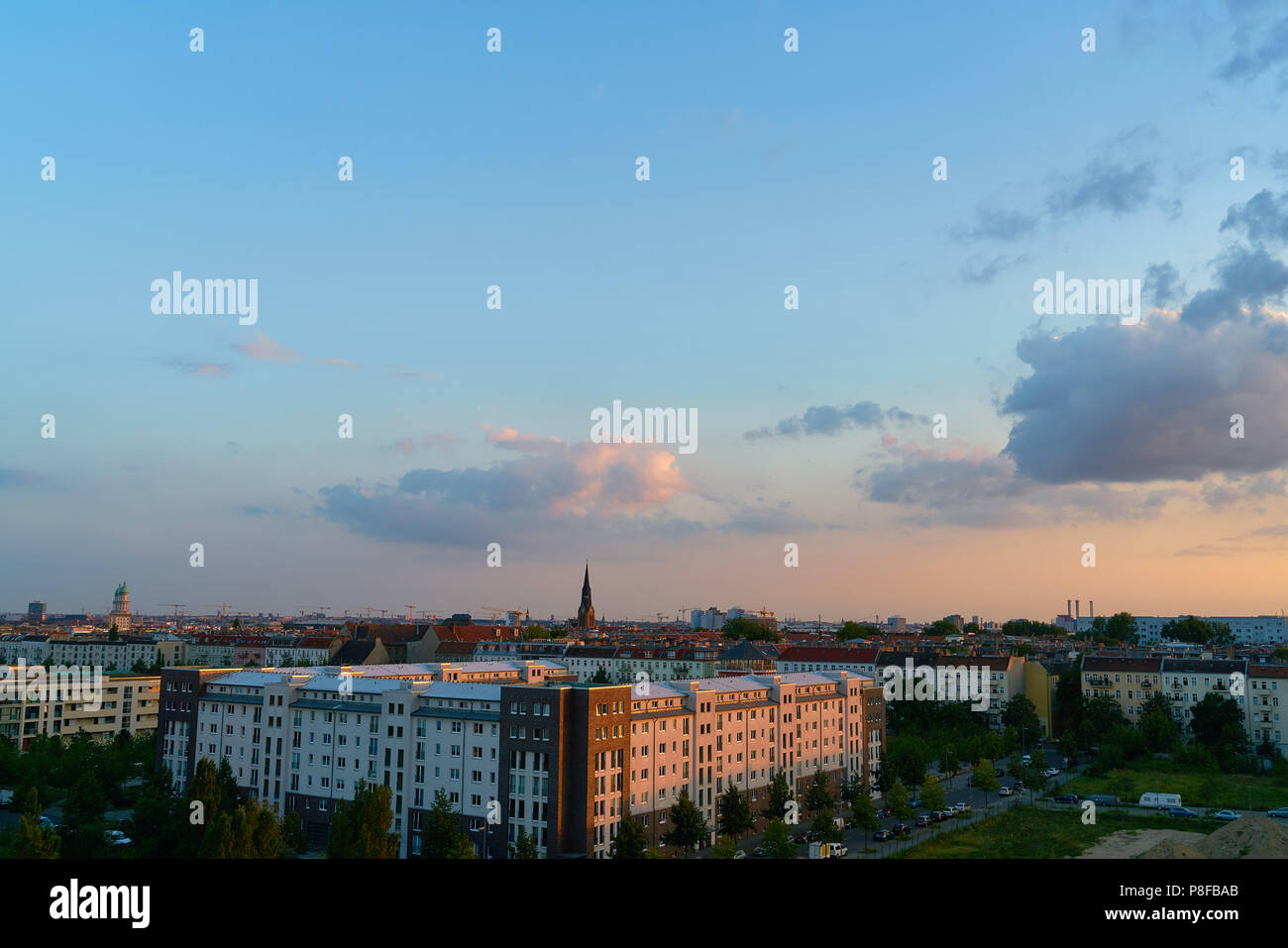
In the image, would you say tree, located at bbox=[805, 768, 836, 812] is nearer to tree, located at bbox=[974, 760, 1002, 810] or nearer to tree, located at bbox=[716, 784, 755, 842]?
tree, located at bbox=[716, 784, 755, 842]

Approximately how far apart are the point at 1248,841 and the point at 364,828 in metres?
40.3

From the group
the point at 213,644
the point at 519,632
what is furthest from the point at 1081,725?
the point at 213,644

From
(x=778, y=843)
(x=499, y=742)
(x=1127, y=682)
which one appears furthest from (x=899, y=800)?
(x=1127, y=682)

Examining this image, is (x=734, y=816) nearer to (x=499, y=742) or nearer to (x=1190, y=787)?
(x=499, y=742)

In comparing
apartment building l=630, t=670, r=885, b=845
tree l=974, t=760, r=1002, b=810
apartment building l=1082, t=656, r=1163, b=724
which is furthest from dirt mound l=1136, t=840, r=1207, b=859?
apartment building l=1082, t=656, r=1163, b=724

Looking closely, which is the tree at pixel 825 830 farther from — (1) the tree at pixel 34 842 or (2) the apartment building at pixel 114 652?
(2) the apartment building at pixel 114 652

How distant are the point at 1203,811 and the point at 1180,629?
113111mm

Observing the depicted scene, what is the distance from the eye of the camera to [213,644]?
148 meters

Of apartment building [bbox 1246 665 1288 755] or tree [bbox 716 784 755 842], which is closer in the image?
tree [bbox 716 784 755 842]

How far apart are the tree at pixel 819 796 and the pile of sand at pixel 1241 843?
16.1 meters

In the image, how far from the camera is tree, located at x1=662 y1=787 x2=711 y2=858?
153 feet

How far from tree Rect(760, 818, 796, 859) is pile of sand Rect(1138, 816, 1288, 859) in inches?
609

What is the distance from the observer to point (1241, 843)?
44094 mm
